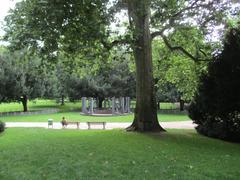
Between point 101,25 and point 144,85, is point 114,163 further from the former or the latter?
point 144,85

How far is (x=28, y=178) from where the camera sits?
26.2 feet

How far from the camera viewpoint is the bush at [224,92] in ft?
Answer: 57.3

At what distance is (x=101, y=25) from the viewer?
48.3 feet

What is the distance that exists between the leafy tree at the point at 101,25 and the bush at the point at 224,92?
2.92 meters

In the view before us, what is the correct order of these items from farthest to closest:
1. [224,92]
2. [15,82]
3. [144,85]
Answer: [15,82], [144,85], [224,92]

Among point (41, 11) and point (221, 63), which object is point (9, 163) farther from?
point (221, 63)

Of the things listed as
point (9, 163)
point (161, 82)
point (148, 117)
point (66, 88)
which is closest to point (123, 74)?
point (66, 88)

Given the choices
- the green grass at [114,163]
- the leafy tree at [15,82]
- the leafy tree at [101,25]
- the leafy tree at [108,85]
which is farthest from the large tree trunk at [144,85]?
the leafy tree at [108,85]

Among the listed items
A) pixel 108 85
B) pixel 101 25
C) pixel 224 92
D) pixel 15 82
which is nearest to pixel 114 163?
pixel 101 25

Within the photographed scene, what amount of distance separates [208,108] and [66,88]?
153ft

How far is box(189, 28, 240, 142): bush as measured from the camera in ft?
57.3

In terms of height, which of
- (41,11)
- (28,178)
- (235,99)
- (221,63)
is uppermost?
(41,11)

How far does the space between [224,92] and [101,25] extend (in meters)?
6.89

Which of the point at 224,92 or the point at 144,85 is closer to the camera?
the point at 224,92
